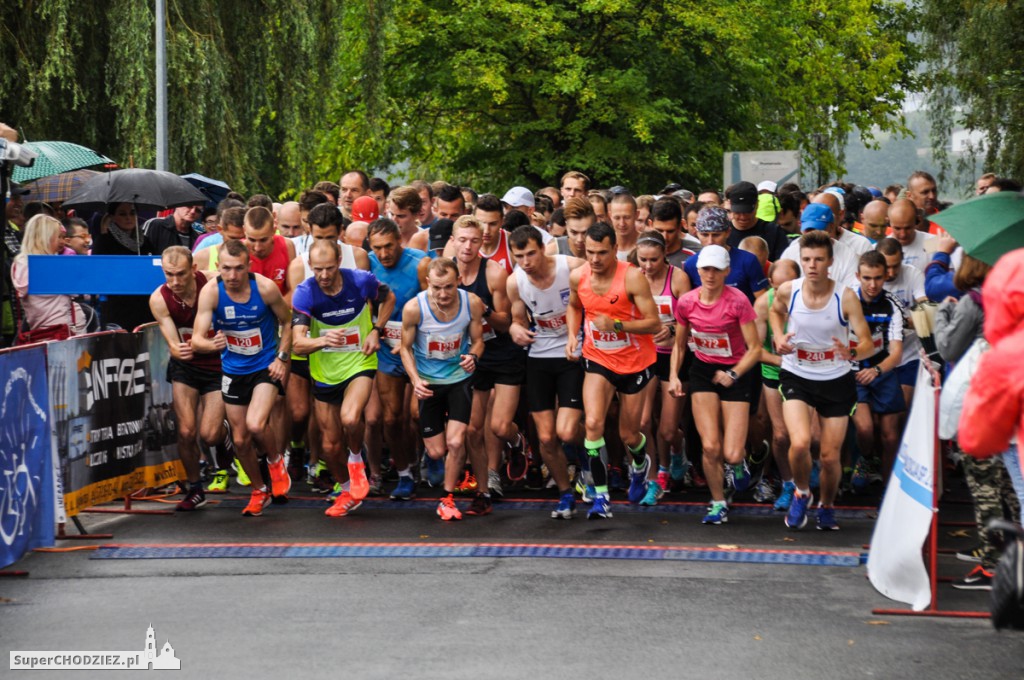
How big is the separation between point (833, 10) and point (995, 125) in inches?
682

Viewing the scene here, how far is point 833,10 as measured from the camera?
146ft

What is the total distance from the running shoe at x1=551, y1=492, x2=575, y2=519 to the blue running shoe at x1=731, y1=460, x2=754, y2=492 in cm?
121

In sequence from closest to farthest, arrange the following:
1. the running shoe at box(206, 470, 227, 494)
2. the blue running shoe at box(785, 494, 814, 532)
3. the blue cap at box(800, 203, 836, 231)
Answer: the blue running shoe at box(785, 494, 814, 532), the blue cap at box(800, 203, 836, 231), the running shoe at box(206, 470, 227, 494)

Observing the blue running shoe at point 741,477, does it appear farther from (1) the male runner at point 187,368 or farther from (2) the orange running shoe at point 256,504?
(1) the male runner at point 187,368

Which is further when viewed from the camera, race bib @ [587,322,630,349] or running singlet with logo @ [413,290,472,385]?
running singlet with logo @ [413,290,472,385]

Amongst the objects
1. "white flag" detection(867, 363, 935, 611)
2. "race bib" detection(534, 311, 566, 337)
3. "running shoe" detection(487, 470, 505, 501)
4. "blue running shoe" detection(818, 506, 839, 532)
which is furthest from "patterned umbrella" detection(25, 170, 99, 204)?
"white flag" detection(867, 363, 935, 611)

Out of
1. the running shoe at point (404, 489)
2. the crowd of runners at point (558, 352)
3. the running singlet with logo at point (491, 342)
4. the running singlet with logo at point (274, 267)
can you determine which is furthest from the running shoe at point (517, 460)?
the running singlet with logo at point (274, 267)

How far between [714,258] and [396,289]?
245 cm

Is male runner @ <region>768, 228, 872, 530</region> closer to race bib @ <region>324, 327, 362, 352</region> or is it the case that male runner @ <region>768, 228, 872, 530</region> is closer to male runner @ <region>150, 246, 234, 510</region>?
race bib @ <region>324, 327, 362, 352</region>

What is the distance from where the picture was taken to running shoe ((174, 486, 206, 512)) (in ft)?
36.6

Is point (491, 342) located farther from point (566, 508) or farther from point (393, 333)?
point (566, 508)

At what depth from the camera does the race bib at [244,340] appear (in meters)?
10.7

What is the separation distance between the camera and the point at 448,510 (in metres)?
10.6

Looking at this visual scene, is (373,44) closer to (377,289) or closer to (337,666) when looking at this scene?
(377,289)
